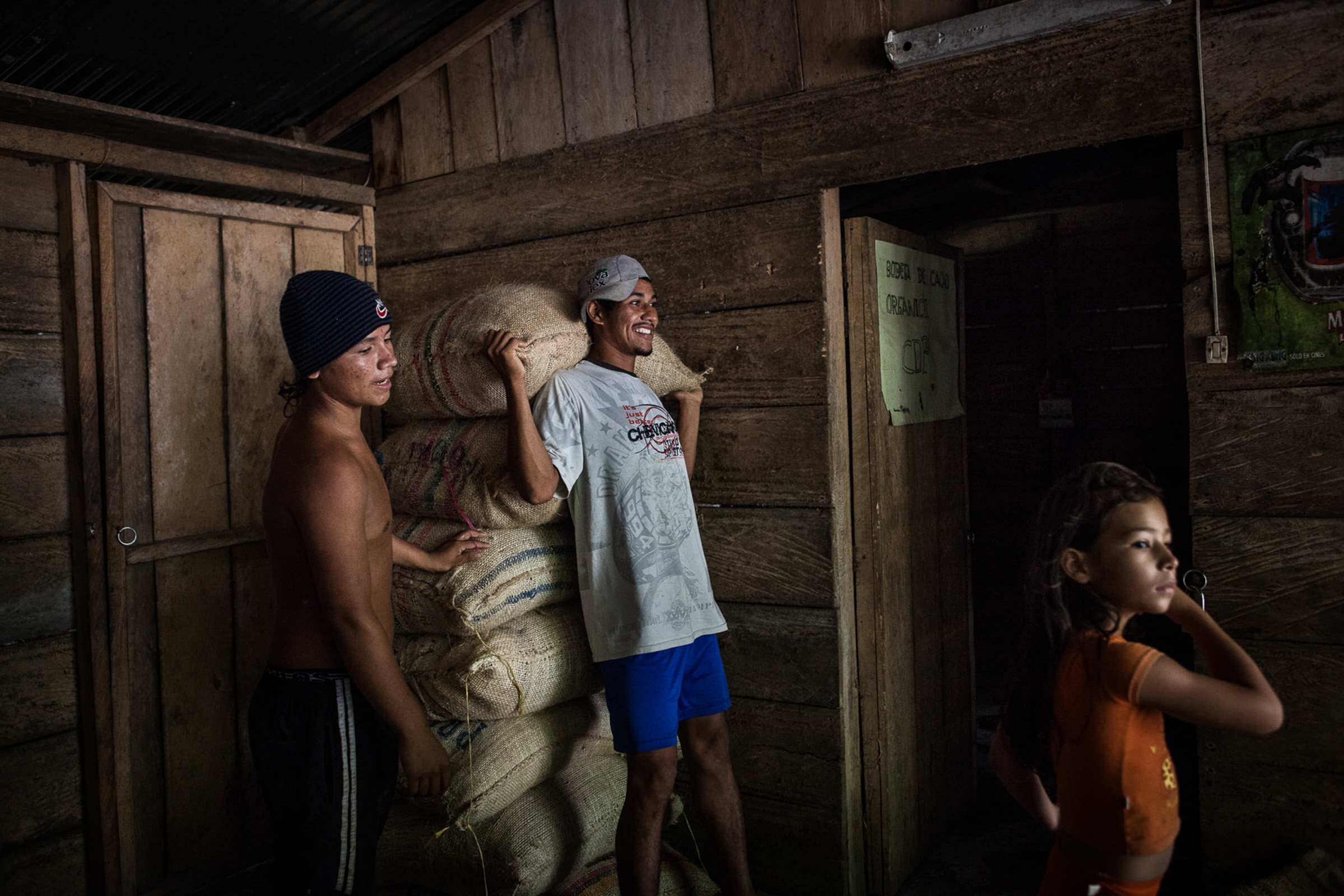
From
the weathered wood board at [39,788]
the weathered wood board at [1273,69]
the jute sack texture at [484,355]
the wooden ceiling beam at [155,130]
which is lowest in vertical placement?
the weathered wood board at [39,788]

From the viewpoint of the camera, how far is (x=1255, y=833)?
92.7 inches

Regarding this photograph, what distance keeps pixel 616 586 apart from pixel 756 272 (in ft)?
3.58

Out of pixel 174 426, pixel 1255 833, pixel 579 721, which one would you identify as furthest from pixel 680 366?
pixel 1255 833

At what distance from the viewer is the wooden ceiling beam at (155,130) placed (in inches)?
106

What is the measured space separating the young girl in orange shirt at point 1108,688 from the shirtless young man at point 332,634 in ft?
4.16

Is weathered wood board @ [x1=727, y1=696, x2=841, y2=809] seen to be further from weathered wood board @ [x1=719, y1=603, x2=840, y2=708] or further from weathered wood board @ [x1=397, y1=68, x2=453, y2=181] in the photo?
weathered wood board @ [x1=397, y1=68, x2=453, y2=181]

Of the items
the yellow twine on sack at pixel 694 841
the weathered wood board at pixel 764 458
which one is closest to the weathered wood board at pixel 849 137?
the weathered wood board at pixel 764 458

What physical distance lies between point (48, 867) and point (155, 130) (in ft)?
7.59

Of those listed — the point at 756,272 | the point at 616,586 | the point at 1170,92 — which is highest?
the point at 1170,92

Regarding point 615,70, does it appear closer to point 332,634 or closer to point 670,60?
point 670,60

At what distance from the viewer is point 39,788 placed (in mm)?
2879

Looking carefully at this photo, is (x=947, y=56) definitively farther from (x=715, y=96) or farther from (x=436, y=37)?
(x=436, y=37)

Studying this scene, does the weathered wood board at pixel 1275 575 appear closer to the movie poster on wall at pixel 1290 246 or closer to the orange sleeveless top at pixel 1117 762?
the movie poster on wall at pixel 1290 246

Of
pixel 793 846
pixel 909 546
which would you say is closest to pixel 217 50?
pixel 909 546
